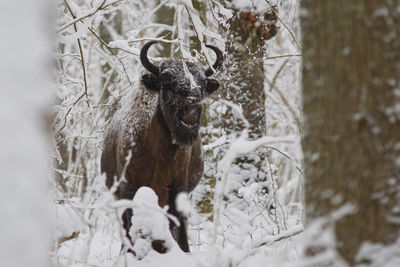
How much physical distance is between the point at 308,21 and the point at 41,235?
151cm

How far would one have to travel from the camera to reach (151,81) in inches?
212

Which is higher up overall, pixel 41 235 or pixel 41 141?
pixel 41 141

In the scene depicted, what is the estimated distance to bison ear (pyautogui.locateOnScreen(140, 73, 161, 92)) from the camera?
5.38 metres

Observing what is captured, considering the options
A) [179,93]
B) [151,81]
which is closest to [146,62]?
[151,81]

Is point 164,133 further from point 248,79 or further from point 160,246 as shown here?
point 248,79

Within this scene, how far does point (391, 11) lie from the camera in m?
2.16

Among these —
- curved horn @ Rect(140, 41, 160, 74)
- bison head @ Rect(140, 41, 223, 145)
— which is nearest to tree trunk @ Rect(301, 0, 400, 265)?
bison head @ Rect(140, 41, 223, 145)

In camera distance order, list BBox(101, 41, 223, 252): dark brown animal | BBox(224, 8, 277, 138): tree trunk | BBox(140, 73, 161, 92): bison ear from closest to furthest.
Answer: BBox(101, 41, 223, 252): dark brown animal
BBox(140, 73, 161, 92): bison ear
BBox(224, 8, 277, 138): tree trunk

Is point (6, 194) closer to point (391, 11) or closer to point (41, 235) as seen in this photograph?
point (41, 235)

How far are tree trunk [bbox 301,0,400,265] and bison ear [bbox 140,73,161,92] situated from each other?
131 inches

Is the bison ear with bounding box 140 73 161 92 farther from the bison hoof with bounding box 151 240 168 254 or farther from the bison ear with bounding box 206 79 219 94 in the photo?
the bison hoof with bounding box 151 240 168 254

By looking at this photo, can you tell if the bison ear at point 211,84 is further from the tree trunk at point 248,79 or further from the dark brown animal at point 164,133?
the tree trunk at point 248,79

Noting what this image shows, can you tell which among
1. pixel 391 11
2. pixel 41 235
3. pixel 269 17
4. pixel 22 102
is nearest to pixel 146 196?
pixel 41 235

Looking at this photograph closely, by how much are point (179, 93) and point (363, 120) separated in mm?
3104
